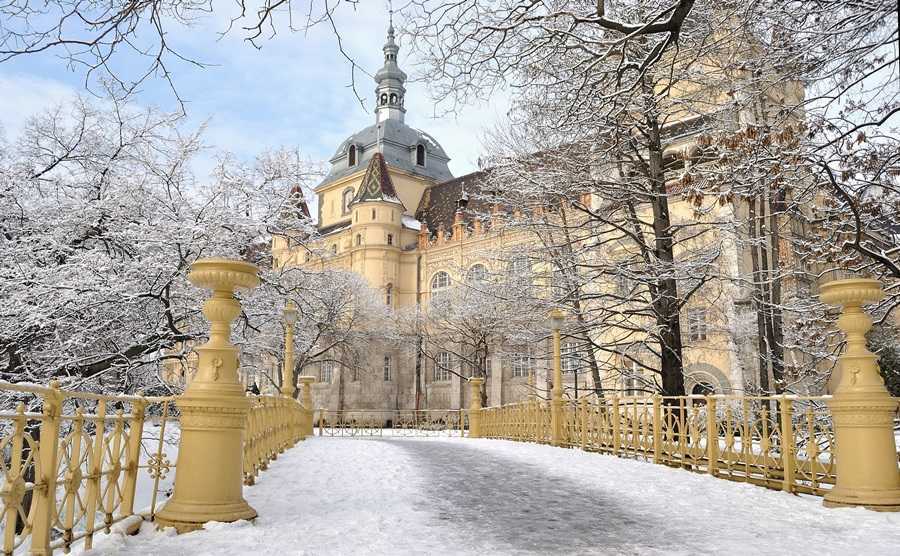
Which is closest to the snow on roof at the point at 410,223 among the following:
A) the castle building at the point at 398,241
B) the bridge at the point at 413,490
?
the castle building at the point at 398,241

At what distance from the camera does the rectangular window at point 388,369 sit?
52156 millimetres

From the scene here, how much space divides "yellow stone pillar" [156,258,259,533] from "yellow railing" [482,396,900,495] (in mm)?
5104

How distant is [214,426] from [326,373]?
4884cm

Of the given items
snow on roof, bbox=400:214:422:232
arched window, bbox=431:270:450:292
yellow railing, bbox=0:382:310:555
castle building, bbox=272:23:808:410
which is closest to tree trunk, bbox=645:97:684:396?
yellow railing, bbox=0:382:310:555

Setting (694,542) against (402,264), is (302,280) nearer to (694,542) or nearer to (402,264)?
(694,542)

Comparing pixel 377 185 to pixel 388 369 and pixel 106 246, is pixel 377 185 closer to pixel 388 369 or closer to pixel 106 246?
pixel 388 369

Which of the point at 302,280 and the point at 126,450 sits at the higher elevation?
the point at 302,280

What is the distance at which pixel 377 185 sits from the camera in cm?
5700

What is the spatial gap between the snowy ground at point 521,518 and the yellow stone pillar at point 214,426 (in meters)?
0.16

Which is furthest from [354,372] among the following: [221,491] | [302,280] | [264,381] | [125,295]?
[221,491]

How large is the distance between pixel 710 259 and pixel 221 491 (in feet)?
35.3

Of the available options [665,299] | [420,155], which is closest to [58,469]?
[665,299]

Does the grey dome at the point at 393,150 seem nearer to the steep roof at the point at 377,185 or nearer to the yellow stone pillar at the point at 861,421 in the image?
the steep roof at the point at 377,185

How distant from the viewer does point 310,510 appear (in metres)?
6.04
